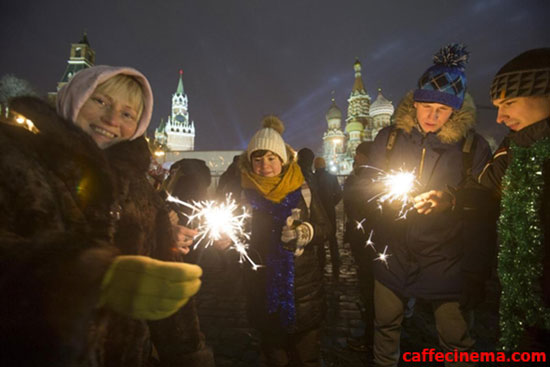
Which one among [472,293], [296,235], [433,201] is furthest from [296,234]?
[472,293]

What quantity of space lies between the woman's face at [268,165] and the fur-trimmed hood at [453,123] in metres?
1.54

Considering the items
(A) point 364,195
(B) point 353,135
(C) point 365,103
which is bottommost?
(A) point 364,195

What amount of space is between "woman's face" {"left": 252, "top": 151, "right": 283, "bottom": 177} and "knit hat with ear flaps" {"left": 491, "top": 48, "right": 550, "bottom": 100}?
2.37 metres

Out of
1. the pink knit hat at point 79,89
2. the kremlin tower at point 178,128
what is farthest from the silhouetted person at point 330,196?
the kremlin tower at point 178,128

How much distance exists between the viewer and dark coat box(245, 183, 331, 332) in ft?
8.67

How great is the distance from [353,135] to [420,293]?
71742 millimetres

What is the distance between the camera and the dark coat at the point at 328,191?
579cm

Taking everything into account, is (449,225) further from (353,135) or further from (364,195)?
(353,135)

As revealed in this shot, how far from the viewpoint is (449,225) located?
8.49 feet

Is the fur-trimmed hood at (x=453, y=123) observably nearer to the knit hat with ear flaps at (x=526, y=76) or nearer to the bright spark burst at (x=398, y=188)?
the knit hat with ear flaps at (x=526, y=76)

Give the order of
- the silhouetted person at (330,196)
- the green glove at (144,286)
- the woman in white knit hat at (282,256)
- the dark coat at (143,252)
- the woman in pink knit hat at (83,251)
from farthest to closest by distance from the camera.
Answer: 1. the silhouetted person at (330,196)
2. the woman in white knit hat at (282,256)
3. the dark coat at (143,252)
4. the green glove at (144,286)
5. the woman in pink knit hat at (83,251)

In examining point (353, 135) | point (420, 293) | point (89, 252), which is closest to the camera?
point (89, 252)

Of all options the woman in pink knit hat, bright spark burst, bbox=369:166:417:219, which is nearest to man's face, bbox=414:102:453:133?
bright spark burst, bbox=369:166:417:219

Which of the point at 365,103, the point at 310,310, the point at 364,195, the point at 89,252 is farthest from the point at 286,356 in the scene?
the point at 365,103
